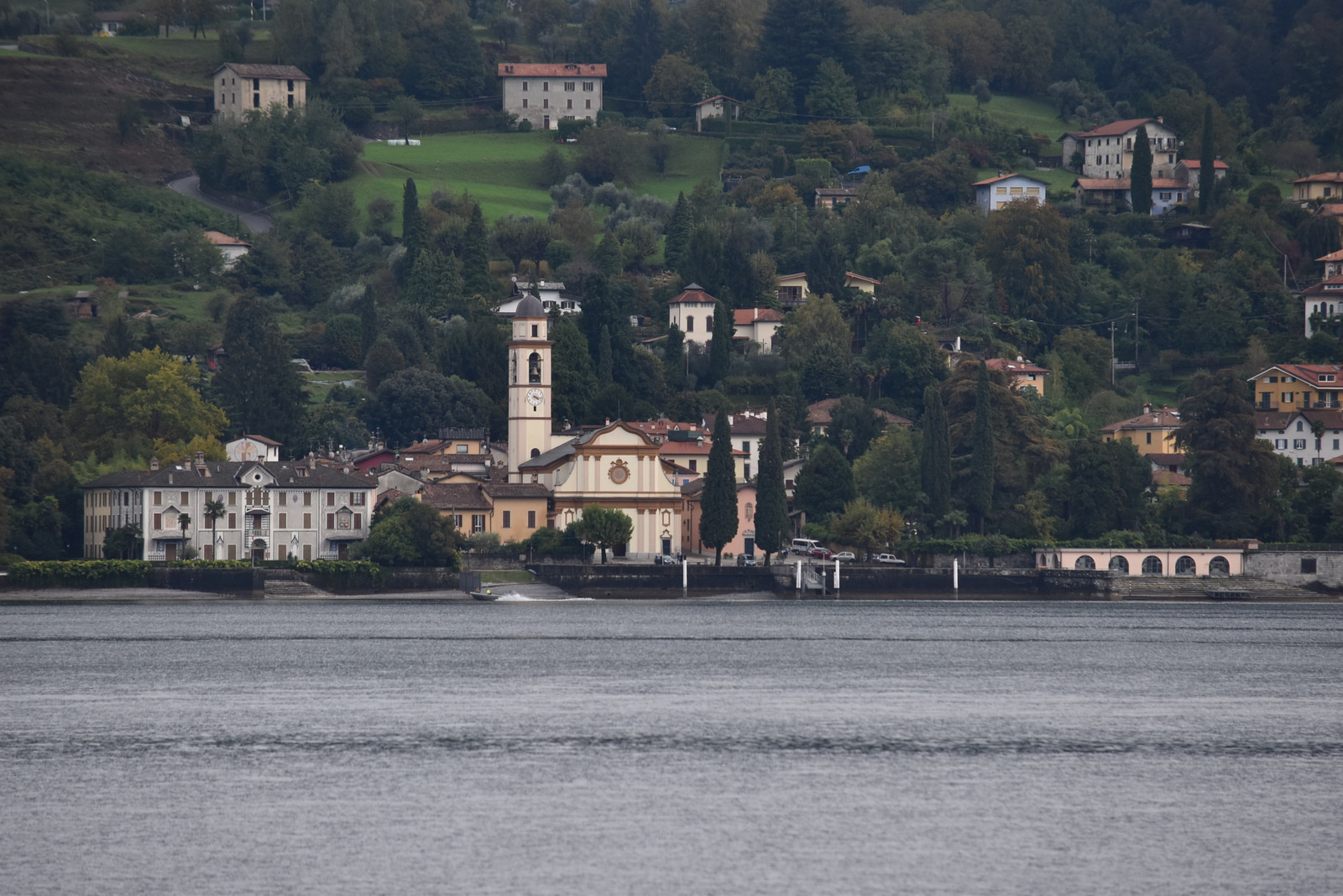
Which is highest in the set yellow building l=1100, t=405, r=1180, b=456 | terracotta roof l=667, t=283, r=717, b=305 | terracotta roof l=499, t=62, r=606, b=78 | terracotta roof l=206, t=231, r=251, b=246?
terracotta roof l=499, t=62, r=606, b=78

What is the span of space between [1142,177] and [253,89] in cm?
6570

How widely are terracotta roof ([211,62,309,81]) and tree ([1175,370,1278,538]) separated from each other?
91.8 metres

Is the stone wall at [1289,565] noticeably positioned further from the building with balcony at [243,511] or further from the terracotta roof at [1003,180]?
the terracotta roof at [1003,180]

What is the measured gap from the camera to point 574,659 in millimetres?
58781

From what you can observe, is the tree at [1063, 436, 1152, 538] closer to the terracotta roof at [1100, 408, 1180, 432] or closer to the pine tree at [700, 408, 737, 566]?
the pine tree at [700, 408, 737, 566]

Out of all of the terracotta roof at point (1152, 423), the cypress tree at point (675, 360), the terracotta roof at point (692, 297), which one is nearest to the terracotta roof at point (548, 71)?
the terracotta roof at point (692, 297)

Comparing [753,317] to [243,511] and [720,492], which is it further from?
[243,511]

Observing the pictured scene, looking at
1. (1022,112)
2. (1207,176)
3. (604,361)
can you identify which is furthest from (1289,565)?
(1022,112)

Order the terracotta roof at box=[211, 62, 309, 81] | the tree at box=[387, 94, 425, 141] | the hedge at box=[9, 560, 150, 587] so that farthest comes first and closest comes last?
1. the tree at box=[387, 94, 425, 141]
2. the terracotta roof at box=[211, 62, 309, 81]
3. the hedge at box=[9, 560, 150, 587]

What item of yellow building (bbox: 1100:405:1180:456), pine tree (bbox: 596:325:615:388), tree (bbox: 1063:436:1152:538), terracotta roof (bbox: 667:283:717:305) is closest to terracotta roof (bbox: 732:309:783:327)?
terracotta roof (bbox: 667:283:717:305)

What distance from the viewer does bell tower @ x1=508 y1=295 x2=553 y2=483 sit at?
94000mm

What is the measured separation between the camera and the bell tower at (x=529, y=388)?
308 ft

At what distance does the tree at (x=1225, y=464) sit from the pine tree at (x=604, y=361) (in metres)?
28.1

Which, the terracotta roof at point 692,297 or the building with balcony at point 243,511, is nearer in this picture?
the building with balcony at point 243,511
